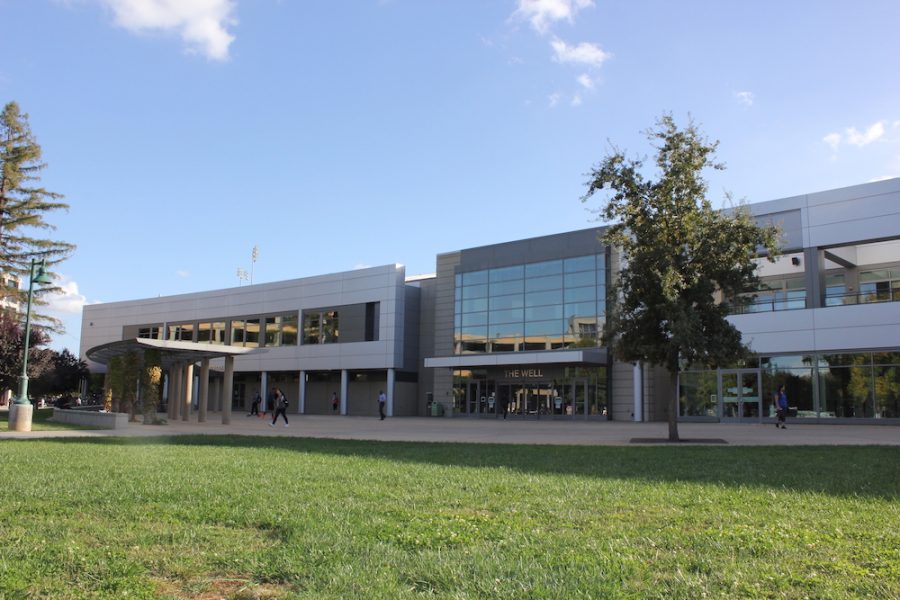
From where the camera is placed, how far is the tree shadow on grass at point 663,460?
10.6 meters

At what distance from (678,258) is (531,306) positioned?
2240 cm

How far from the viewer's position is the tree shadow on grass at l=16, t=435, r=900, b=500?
1062 centimetres

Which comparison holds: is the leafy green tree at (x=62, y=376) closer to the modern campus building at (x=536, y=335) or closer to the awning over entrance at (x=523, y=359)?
the modern campus building at (x=536, y=335)

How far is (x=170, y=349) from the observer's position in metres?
31.1

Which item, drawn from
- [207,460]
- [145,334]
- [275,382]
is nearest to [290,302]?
[275,382]

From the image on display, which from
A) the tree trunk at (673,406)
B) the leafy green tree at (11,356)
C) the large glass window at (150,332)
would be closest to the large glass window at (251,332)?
the large glass window at (150,332)

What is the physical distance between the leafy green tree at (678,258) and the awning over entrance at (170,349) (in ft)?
58.9

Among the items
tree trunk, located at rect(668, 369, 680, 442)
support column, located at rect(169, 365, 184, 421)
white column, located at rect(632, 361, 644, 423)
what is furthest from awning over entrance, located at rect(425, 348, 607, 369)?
tree trunk, located at rect(668, 369, 680, 442)

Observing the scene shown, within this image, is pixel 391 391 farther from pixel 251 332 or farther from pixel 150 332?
pixel 150 332

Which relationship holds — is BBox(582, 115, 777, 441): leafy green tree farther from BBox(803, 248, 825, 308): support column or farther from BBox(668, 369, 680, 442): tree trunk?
BBox(803, 248, 825, 308): support column

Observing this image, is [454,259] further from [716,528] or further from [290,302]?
[716,528]

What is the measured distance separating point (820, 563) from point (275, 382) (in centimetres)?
5731

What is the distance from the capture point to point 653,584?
492 cm

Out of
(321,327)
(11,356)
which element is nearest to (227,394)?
(11,356)
